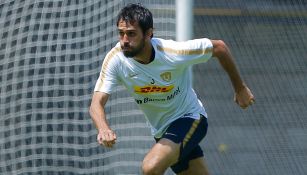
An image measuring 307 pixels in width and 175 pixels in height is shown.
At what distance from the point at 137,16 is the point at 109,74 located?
429mm

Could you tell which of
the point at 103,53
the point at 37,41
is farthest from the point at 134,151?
the point at 37,41

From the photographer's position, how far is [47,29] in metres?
8.73

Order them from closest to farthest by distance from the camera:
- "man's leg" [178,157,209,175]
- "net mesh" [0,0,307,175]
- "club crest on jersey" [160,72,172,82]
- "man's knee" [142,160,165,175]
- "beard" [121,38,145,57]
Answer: "man's knee" [142,160,165,175], "beard" [121,38,145,57], "club crest on jersey" [160,72,172,82], "man's leg" [178,157,209,175], "net mesh" [0,0,307,175]

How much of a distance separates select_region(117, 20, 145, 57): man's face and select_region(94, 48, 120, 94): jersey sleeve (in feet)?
0.67

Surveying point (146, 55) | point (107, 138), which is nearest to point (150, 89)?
point (146, 55)

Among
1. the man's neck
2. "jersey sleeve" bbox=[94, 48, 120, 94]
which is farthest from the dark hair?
"jersey sleeve" bbox=[94, 48, 120, 94]

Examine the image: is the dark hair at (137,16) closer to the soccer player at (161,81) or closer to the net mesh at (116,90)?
the soccer player at (161,81)

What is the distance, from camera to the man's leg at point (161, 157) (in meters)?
6.75

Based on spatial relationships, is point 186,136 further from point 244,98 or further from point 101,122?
point 101,122

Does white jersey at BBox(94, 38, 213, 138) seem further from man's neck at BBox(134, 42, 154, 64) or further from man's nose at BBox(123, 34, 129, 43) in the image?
man's nose at BBox(123, 34, 129, 43)

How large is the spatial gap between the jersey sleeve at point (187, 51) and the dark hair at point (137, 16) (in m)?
0.20

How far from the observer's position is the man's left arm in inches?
283

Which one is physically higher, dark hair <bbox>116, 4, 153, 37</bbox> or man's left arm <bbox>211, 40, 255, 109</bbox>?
dark hair <bbox>116, 4, 153, 37</bbox>

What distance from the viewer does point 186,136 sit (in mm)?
7195
